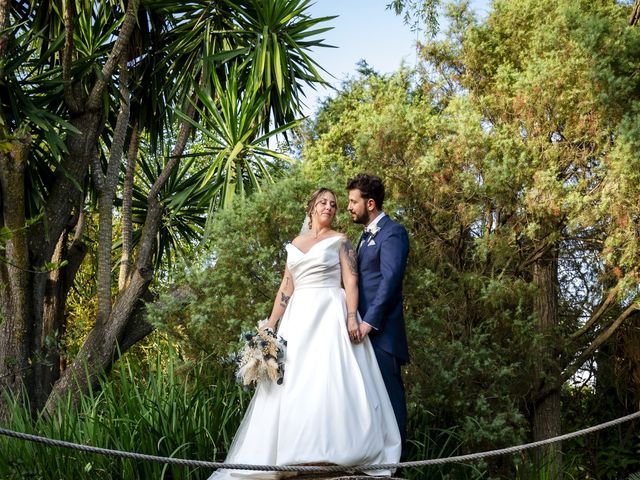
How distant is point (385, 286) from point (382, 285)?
0.02 metres

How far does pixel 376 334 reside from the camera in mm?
5582

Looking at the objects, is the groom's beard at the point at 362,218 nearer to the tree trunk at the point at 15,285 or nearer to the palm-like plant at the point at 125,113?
the palm-like plant at the point at 125,113

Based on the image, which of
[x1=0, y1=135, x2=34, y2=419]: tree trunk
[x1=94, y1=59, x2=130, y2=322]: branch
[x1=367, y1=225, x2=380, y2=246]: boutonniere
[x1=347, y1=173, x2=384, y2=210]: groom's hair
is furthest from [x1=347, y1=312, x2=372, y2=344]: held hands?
[x1=94, y1=59, x2=130, y2=322]: branch

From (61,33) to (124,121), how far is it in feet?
4.23

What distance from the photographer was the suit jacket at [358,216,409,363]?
5.49 m

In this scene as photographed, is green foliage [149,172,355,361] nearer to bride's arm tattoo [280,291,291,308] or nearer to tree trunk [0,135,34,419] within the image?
bride's arm tattoo [280,291,291,308]

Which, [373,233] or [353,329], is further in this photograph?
[373,233]

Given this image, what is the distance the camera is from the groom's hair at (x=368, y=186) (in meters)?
5.71

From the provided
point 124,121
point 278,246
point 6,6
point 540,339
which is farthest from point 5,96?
point 540,339

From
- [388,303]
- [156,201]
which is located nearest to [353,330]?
[388,303]

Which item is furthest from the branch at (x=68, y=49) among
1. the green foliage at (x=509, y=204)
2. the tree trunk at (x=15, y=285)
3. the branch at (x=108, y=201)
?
the green foliage at (x=509, y=204)

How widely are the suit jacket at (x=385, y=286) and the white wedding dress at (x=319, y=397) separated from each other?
136 mm

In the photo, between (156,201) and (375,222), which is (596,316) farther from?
(156,201)

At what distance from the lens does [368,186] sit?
18.8 ft
